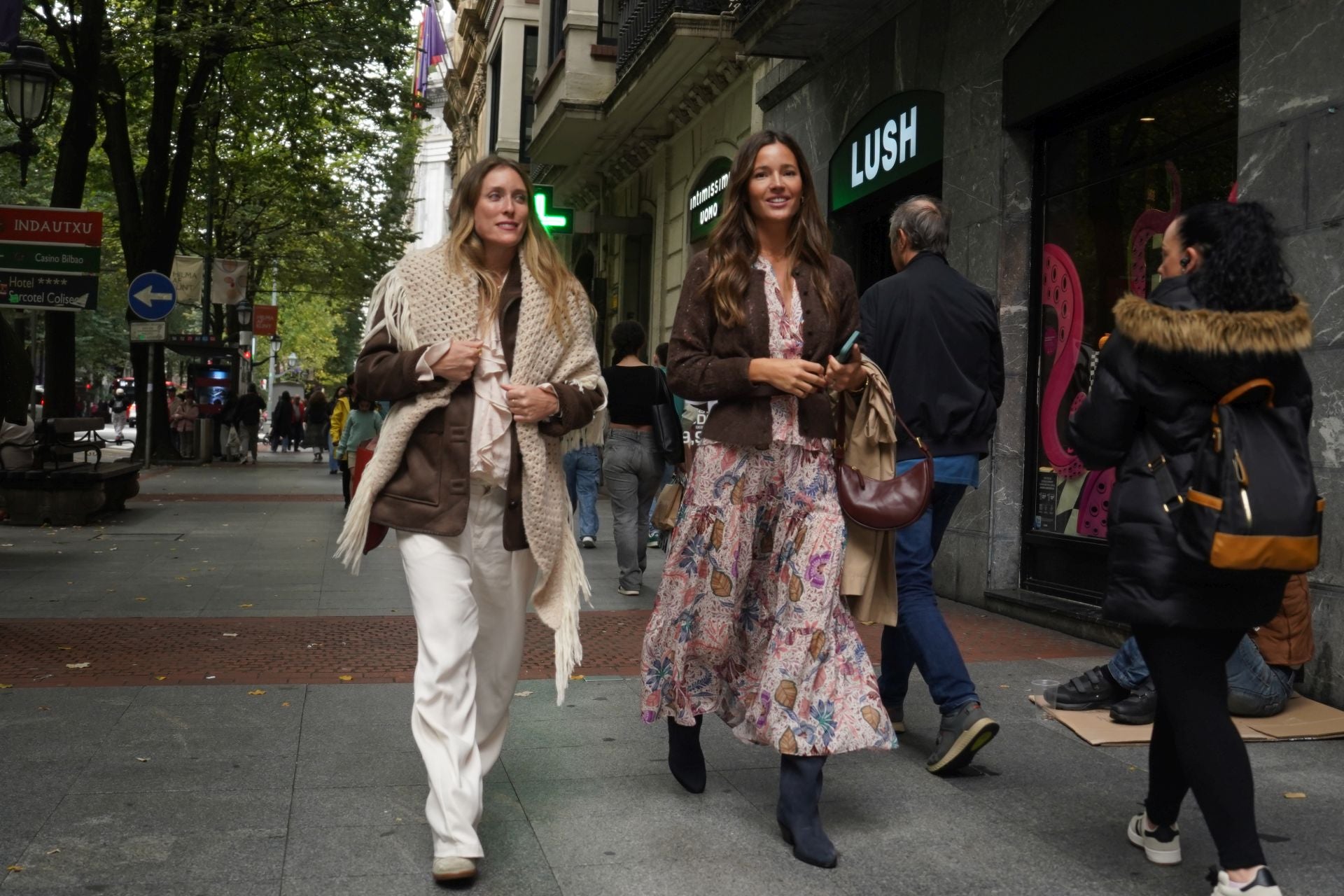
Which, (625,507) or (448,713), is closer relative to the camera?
(448,713)

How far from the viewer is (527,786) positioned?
4.60 metres

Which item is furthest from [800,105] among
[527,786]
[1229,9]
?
[527,786]

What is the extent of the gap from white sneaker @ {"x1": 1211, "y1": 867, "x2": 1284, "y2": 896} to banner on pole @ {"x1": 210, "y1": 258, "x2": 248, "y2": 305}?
103ft

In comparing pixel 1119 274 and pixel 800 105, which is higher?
pixel 800 105

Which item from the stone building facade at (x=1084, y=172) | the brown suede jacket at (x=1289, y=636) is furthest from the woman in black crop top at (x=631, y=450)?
the brown suede jacket at (x=1289, y=636)

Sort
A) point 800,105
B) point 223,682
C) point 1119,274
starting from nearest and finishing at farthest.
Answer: point 223,682, point 1119,274, point 800,105

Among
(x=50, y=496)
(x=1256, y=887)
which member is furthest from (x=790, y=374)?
(x=50, y=496)

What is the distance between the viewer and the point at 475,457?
12.6 ft

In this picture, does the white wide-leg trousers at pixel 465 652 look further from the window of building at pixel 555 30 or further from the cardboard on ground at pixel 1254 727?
the window of building at pixel 555 30

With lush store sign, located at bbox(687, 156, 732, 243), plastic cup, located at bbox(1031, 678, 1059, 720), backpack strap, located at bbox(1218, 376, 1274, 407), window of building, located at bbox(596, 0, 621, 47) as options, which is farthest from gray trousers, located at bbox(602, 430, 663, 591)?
window of building, located at bbox(596, 0, 621, 47)

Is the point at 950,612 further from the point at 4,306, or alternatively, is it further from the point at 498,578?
the point at 4,306

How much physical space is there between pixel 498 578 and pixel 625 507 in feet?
18.7

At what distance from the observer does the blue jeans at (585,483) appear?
11773mm

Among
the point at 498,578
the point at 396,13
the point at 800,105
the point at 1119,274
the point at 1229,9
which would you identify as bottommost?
the point at 498,578
